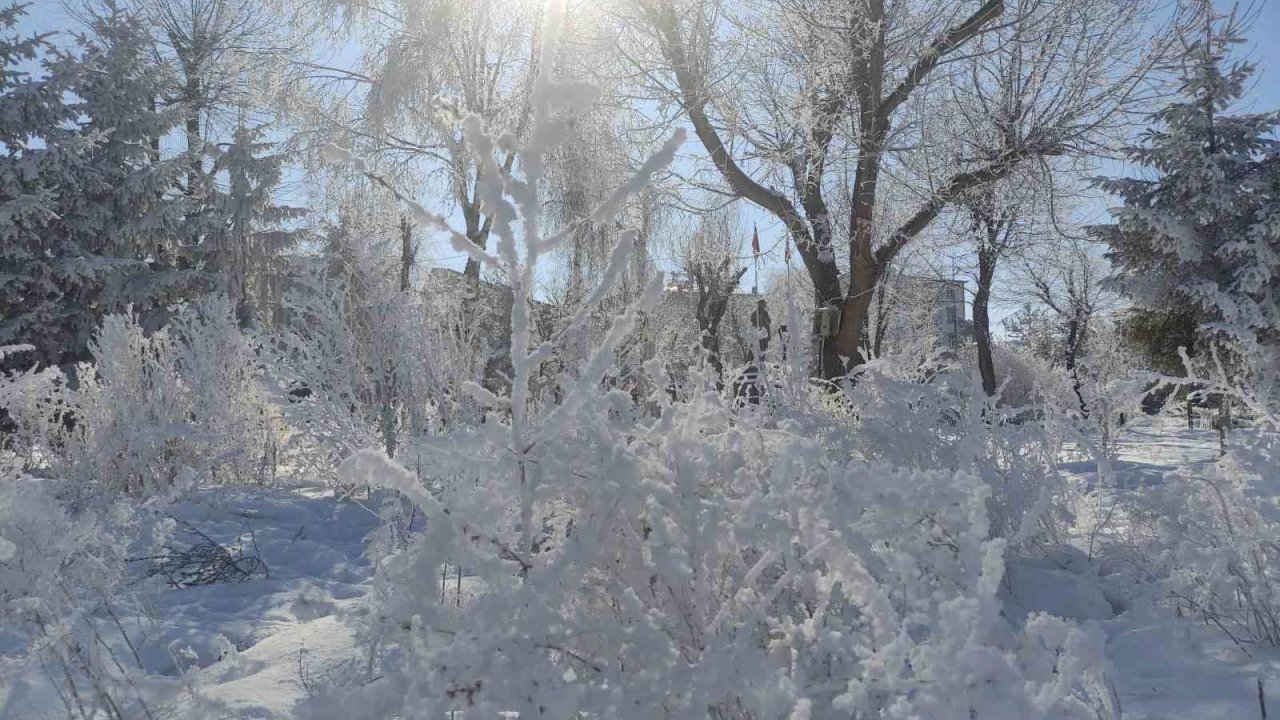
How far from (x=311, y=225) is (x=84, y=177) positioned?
401 cm

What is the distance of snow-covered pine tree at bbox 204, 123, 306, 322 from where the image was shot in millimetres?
13531

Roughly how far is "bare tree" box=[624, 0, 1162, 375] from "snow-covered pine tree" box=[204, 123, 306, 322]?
8.57 metres

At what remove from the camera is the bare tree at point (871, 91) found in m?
7.82

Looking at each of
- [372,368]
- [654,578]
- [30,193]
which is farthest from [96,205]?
[654,578]

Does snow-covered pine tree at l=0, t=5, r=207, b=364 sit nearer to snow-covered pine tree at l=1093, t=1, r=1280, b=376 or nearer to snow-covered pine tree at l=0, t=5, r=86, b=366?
snow-covered pine tree at l=0, t=5, r=86, b=366

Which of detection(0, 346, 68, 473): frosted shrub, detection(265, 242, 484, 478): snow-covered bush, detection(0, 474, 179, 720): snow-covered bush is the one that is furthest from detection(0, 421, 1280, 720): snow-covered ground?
detection(0, 346, 68, 473): frosted shrub

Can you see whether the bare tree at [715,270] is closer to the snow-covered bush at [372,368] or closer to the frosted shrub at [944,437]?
the snow-covered bush at [372,368]

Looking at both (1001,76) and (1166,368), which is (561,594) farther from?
(1166,368)

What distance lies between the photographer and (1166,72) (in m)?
7.96

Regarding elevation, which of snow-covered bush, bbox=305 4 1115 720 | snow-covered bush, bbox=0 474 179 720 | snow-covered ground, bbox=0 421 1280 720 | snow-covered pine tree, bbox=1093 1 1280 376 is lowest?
snow-covered ground, bbox=0 421 1280 720

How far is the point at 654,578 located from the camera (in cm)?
112

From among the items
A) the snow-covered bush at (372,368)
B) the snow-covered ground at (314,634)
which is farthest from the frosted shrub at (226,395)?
the snow-covered ground at (314,634)

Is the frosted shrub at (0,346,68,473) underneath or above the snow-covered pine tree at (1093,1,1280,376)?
underneath

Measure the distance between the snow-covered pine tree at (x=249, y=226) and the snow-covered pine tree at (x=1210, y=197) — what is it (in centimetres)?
1285
